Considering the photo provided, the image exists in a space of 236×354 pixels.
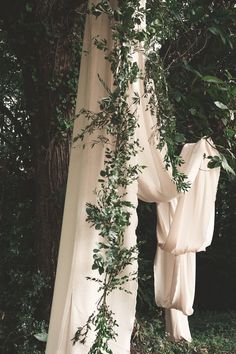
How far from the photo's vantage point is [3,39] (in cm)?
378

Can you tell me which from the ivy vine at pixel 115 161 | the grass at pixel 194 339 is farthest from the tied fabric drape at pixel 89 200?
the grass at pixel 194 339

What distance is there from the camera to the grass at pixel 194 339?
313 cm

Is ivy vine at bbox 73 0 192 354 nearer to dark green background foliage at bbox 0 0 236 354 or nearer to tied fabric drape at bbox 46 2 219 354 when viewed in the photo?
tied fabric drape at bbox 46 2 219 354

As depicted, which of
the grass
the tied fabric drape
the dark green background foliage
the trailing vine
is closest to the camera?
the trailing vine

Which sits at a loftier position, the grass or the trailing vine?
the trailing vine

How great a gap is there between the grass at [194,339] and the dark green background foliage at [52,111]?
5 centimetres

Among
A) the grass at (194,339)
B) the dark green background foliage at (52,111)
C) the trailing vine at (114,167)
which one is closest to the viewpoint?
the trailing vine at (114,167)

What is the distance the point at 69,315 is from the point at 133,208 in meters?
0.53

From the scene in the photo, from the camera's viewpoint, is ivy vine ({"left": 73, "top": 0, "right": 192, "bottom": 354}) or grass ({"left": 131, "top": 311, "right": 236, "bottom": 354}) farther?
grass ({"left": 131, "top": 311, "right": 236, "bottom": 354})

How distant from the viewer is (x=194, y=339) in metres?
3.84

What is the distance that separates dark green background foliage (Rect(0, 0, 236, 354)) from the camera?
9.12 ft

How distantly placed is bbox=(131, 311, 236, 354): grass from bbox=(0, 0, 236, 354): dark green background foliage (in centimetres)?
5

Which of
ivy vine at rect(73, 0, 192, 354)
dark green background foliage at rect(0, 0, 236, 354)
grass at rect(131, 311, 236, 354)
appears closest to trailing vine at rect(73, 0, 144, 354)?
ivy vine at rect(73, 0, 192, 354)

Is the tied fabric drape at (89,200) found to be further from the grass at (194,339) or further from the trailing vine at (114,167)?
the grass at (194,339)
